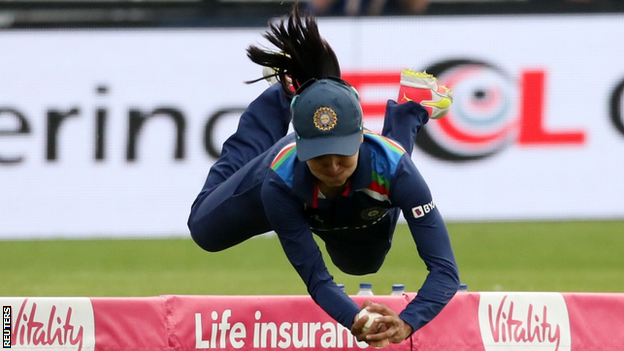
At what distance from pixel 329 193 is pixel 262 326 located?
1141mm

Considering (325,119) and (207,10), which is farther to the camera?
(207,10)

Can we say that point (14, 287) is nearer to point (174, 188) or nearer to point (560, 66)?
point (174, 188)

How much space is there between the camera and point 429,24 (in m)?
10.0

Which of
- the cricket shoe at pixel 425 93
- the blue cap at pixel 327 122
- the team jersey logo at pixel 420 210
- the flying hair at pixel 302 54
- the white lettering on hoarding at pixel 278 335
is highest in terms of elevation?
the cricket shoe at pixel 425 93

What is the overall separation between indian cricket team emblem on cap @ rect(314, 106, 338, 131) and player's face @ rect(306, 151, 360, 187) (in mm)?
119

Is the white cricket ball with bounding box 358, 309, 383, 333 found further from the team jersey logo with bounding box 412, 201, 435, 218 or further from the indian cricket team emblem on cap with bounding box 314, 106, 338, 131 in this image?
the indian cricket team emblem on cap with bounding box 314, 106, 338, 131

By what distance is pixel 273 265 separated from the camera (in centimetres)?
870

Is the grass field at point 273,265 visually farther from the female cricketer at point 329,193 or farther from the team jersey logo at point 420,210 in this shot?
the team jersey logo at point 420,210

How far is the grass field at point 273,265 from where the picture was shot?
7.57m

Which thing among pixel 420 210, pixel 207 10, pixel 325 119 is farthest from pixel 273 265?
pixel 325 119

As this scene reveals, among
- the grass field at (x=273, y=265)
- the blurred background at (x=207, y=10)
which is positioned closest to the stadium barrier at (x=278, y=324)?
the grass field at (x=273, y=265)

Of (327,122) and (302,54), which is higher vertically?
(302,54)

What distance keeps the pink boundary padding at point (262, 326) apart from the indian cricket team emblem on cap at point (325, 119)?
143 cm

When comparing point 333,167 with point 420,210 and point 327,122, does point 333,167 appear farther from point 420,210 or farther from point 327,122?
point 420,210
